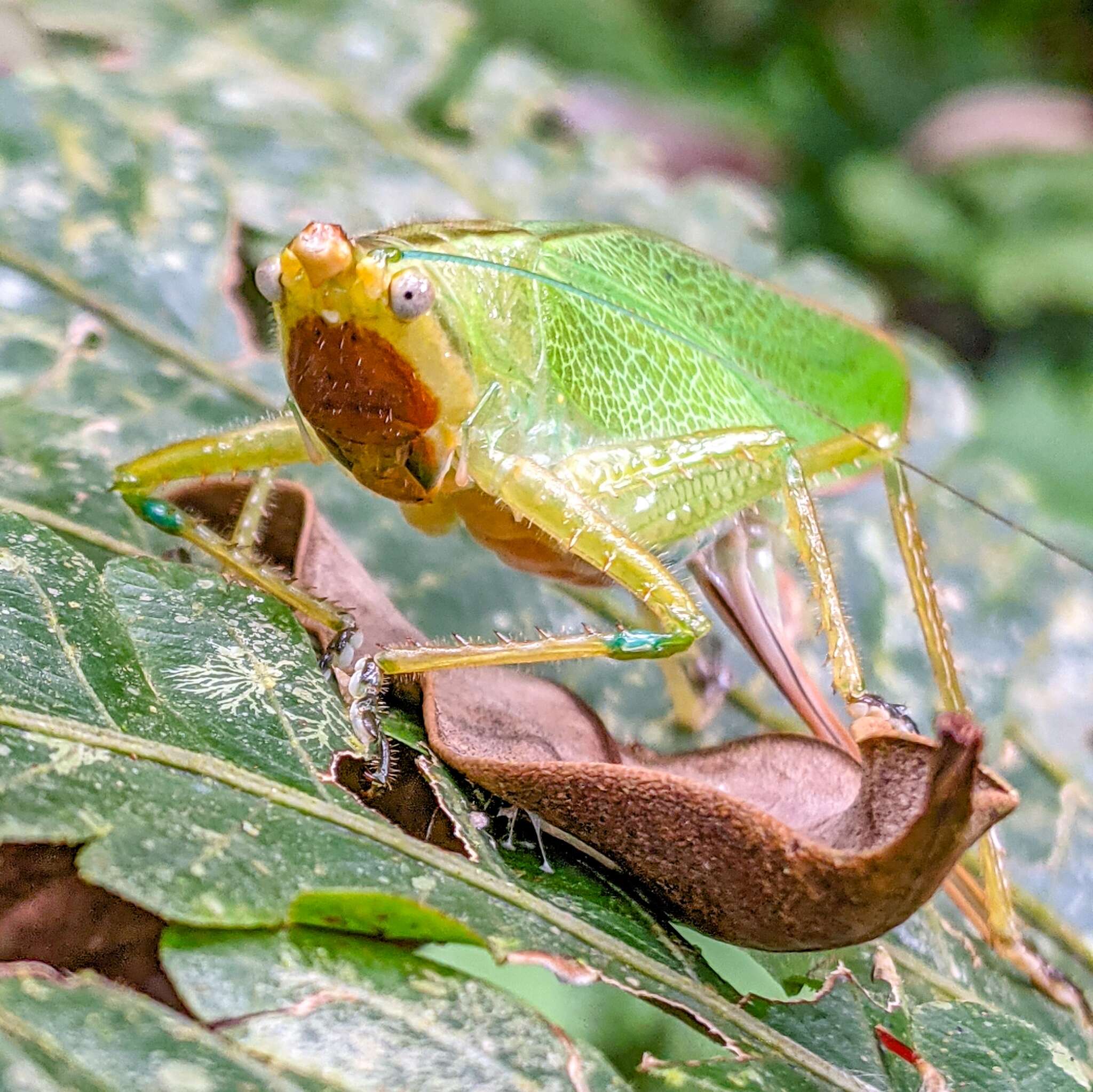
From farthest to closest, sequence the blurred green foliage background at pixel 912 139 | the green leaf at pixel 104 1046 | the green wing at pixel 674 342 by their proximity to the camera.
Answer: the blurred green foliage background at pixel 912 139 < the green wing at pixel 674 342 < the green leaf at pixel 104 1046

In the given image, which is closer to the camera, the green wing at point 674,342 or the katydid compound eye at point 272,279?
the katydid compound eye at point 272,279

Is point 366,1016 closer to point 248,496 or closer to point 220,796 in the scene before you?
point 220,796

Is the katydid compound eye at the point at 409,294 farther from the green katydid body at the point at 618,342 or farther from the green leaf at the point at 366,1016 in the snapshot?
the green leaf at the point at 366,1016

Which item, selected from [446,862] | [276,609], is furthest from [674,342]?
[446,862]

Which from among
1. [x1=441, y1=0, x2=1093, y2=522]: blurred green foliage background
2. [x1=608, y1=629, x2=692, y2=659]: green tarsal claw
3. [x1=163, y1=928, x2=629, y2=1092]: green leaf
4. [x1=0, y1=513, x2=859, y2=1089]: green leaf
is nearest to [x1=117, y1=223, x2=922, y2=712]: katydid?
[x1=608, y1=629, x2=692, y2=659]: green tarsal claw

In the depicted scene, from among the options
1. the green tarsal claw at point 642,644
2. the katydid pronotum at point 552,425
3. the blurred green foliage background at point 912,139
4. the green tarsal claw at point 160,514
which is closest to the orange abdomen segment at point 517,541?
the katydid pronotum at point 552,425

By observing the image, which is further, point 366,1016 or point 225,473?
point 225,473
